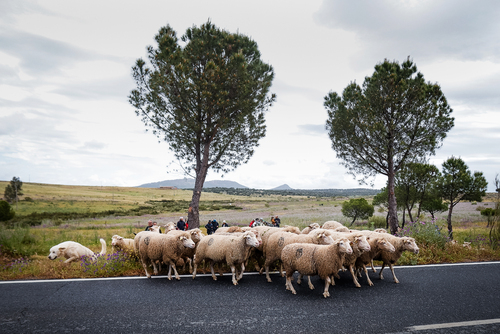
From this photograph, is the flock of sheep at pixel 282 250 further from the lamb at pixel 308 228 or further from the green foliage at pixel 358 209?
the green foliage at pixel 358 209

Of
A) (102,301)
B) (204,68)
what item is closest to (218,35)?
(204,68)

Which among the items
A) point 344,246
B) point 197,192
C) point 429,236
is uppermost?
point 197,192

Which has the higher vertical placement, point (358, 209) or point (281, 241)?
point (281, 241)

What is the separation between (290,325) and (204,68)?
17.3 metres

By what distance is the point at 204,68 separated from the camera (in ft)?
62.1

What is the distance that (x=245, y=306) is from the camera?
6453 mm

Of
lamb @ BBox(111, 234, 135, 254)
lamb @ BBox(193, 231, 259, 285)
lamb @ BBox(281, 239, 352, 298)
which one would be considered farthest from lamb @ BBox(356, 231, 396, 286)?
lamb @ BBox(111, 234, 135, 254)

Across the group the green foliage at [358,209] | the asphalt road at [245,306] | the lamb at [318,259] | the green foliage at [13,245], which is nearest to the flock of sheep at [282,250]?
the lamb at [318,259]

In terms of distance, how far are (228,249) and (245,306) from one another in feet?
7.28

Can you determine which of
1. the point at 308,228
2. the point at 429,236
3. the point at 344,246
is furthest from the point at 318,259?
the point at 429,236

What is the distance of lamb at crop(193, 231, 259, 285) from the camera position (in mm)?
8273

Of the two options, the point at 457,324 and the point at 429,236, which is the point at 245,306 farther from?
the point at 429,236

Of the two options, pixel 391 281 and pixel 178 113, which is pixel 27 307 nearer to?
pixel 391 281

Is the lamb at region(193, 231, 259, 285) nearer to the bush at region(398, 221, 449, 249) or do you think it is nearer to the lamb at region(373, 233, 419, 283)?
the lamb at region(373, 233, 419, 283)
